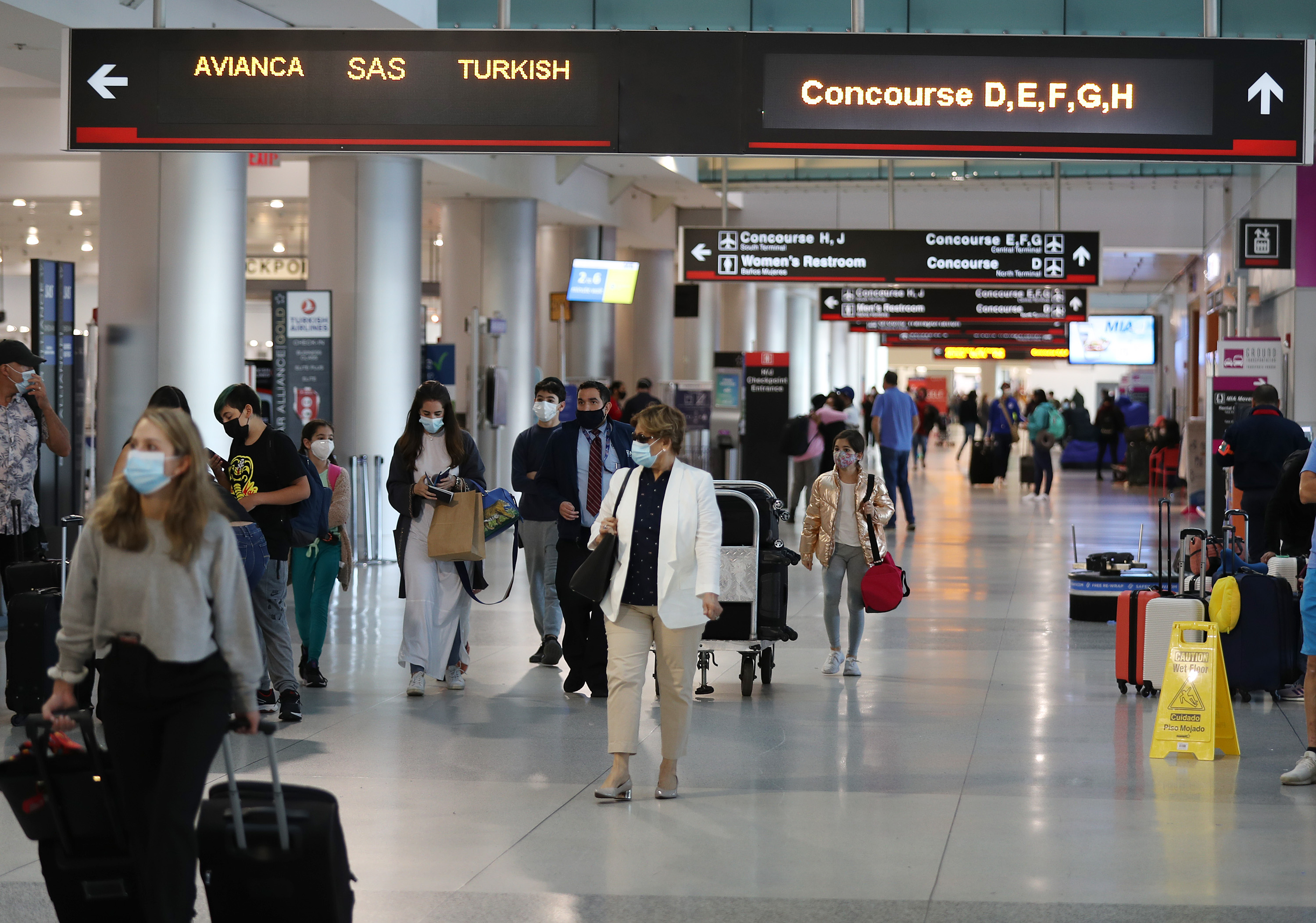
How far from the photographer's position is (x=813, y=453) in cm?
2031

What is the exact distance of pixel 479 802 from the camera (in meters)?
5.89

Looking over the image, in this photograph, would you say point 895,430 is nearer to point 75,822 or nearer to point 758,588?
point 758,588

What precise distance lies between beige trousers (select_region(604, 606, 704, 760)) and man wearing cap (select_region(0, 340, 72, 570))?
13.7 feet

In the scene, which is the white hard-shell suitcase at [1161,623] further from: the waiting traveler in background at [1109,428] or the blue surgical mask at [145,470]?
the waiting traveler in background at [1109,428]

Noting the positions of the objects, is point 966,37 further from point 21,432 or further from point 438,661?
point 21,432

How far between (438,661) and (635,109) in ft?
10.4

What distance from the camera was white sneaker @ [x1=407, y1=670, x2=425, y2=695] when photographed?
8.16 meters

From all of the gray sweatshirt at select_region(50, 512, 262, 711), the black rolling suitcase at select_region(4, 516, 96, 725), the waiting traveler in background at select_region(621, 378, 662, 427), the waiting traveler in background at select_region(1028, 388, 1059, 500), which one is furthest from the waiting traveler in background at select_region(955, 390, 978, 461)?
the gray sweatshirt at select_region(50, 512, 262, 711)

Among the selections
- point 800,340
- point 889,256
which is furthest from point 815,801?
point 800,340

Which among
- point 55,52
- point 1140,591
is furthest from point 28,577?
point 1140,591

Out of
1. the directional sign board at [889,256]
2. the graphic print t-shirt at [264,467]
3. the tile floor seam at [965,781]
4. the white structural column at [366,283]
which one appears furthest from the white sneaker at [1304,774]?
the directional sign board at [889,256]

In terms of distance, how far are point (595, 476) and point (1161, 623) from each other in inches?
127

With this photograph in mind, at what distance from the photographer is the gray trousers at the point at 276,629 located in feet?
24.3

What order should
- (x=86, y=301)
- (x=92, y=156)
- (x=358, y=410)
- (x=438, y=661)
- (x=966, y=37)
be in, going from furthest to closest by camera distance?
(x=86, y=301)
(x=92, y=156)
(x=358, y=410)
(x=438, y=661)
(x=966, y=37)
